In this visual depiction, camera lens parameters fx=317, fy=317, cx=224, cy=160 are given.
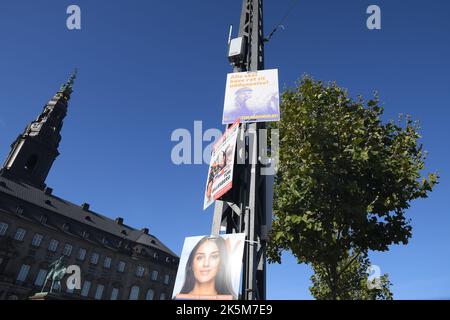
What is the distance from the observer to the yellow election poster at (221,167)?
6.27 metres

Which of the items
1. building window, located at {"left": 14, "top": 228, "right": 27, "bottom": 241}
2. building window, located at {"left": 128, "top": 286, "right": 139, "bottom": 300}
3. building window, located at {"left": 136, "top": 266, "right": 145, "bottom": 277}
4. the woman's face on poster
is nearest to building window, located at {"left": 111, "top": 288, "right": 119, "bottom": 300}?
building window, located at {"left": 128, "top": 286, "right": 139, "bottom": 300}

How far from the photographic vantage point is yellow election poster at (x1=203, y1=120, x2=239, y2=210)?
627 centimetres

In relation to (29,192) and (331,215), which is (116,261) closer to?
(29,192)

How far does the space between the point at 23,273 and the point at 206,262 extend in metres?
48.6

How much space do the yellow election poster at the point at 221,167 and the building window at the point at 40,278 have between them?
4820cm

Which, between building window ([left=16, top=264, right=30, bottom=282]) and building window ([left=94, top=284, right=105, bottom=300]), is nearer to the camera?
building window ([left=16, top=264, right=30, bottom=282])

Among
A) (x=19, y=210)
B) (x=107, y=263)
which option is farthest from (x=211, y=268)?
(x=107, y=263)

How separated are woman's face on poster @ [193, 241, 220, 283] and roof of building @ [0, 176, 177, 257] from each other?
5046 cm

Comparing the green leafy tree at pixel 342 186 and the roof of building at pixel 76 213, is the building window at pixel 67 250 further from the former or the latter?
the green leafy tree at pixel 342 186

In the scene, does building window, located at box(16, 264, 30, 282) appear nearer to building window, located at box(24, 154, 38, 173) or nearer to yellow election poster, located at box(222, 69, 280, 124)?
building window, located at box(24, 154, 38, 173)

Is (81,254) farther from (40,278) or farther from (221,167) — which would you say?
(221,167)

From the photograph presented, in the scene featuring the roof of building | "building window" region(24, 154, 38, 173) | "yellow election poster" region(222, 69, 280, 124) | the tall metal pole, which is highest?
"building window" region(24, 154, 38, 173)

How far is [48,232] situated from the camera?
4728cm

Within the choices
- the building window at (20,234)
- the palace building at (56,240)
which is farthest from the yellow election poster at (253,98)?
the building window at (20,234)
